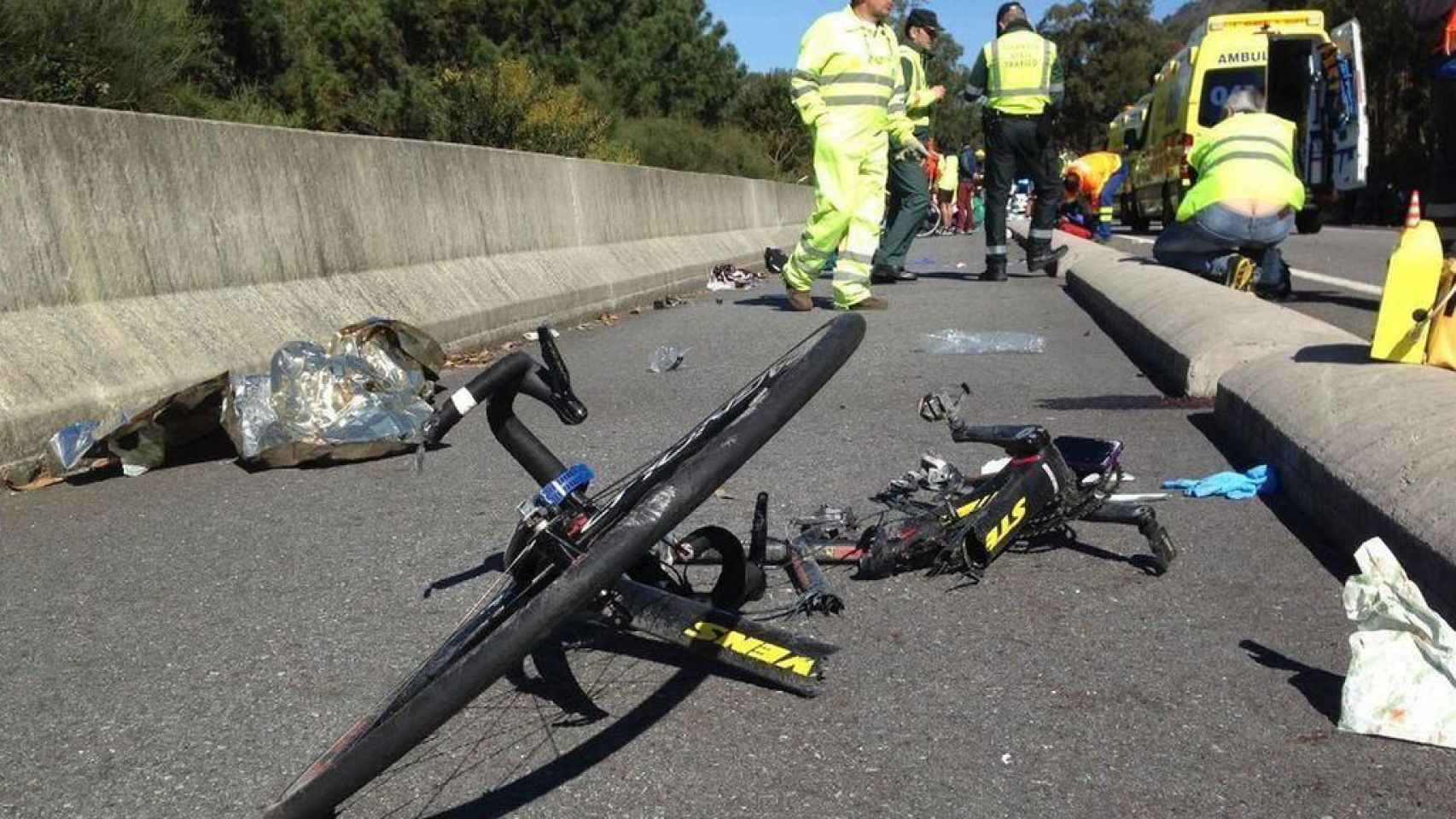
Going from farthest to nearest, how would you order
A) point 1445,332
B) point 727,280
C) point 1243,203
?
point 727,280
point 1243,203
point 1445,332

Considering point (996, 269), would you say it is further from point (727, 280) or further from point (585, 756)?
point (585, 756)

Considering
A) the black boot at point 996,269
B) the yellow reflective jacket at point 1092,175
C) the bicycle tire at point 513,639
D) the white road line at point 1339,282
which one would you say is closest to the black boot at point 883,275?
the black boot at point 996,269

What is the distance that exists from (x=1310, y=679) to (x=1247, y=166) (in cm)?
758

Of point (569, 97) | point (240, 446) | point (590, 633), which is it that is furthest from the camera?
point (569, 97)

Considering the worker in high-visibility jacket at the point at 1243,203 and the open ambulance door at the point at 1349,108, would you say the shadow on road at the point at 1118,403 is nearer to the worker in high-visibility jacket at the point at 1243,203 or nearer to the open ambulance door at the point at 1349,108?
the worker in high-visibility jacket at the point at 1243,203

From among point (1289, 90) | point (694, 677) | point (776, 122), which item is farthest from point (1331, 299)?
point (776, 122)

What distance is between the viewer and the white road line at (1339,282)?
1124 centimetres

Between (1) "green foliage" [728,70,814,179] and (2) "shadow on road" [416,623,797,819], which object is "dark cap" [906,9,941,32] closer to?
(2) "shadow on road" [416,623,797,819]

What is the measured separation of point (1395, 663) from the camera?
2.63 meters

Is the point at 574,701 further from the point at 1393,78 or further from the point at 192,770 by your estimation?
the point at 1393,78

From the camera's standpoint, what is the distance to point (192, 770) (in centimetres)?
264

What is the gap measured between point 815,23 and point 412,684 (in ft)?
30.1

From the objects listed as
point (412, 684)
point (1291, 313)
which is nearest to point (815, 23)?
point (1291, 313)

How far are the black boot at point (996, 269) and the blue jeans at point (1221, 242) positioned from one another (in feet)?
9.24
